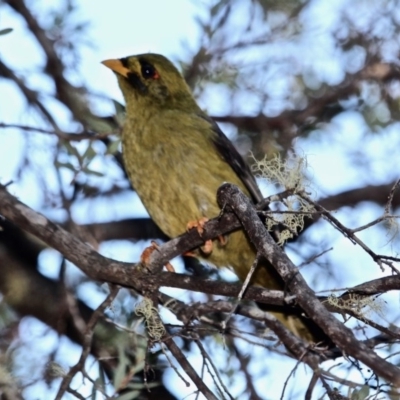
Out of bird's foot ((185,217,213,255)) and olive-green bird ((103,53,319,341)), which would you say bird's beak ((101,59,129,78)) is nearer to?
olive-green bird ((103,53,319,341))

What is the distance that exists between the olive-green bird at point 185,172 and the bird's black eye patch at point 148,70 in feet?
0.68

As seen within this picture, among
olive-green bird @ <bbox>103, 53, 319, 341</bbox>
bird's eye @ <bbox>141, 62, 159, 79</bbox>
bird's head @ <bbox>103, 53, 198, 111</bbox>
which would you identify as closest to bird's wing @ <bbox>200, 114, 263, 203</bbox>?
olive-green bird @ <bbox>103, 53, 319, 341</bbox>

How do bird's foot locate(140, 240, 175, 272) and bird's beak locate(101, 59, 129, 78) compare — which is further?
bird's beak locate(101, 59, 129, 78)

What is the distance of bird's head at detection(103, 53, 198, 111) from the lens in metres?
5.72

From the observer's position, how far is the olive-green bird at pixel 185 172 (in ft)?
17.0

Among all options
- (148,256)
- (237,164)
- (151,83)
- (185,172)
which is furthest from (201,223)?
(151,83)

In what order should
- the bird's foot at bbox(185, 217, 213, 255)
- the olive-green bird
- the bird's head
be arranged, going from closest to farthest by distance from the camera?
the bird's foot at bbox(185, 217, 213, 255) → the olive-green bird → the bird's head

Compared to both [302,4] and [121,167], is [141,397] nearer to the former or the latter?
[121,167]

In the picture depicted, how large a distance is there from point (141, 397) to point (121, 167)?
1773 mm

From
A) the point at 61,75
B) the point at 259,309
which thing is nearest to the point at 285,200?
the point at 259,309

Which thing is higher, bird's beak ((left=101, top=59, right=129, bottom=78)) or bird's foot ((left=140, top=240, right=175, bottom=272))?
bird's beak ((left=101, top=59, right=129, bottom=78))

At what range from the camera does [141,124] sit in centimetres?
545

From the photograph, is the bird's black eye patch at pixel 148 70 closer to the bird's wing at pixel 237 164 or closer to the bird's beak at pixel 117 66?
the bird's beak at pixel 117 66

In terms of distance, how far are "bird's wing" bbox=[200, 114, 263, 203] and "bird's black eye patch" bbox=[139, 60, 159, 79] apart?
0.60 metres
